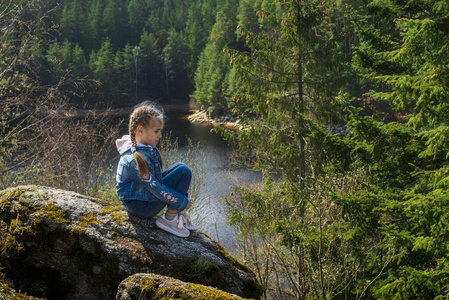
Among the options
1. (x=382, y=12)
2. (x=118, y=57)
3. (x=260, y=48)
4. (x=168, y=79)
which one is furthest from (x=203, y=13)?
(x=382, y=12)

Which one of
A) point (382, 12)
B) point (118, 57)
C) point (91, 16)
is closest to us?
point (382, 12)

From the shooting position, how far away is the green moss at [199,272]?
3.12 metres

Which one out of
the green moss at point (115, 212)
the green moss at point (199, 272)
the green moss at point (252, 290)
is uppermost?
the green moss at point (115, 212)

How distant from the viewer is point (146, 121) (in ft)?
11.5

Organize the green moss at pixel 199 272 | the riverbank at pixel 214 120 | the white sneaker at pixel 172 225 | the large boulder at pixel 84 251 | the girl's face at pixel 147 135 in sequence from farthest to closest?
the riverbank at pixel 214 120
the girl's face at pixel 147 135
the white sneaker at pixel 172 225
the green moss at pixel 199 272
the large boulder at pixel 84 251

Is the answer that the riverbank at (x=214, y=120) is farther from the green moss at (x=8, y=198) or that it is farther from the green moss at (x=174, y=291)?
the green moss at (x=174, y=291)

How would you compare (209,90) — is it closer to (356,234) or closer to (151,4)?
(356,234)

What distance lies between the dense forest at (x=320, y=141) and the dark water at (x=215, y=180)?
69.5 inches

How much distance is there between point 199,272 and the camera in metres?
3.17

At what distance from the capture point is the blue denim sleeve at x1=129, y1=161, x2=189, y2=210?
10.8 feet

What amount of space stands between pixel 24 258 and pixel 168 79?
57214mm

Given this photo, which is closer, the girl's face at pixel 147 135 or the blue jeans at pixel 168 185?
the blue jeans at pixel 168 185

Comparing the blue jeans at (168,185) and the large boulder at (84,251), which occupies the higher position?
the blue jeans at (168,185)

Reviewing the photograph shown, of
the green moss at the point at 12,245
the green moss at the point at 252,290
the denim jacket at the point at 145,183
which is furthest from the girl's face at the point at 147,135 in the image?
the green moss at the point at 252,290
